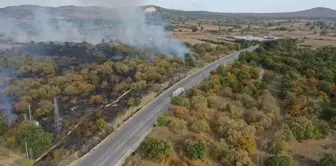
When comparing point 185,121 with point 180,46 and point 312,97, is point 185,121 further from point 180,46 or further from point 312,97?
point 180,46

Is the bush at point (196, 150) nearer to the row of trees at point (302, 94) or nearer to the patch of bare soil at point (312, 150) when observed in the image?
the row of trees at point (302, 94)

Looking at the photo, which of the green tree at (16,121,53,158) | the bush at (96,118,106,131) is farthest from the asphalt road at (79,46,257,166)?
the green tree at (16,121,53,158)

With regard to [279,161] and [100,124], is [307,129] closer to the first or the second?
[279,161]

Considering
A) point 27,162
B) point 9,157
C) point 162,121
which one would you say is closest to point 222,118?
point 162,121

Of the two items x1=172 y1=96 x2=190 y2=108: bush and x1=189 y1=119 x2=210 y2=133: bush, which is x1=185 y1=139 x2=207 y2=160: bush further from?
x1=172 y1=96 x2=190 y2=108: bush

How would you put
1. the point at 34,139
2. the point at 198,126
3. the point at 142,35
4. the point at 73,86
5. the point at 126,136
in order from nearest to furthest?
the point at 34,139
the point at 126,136
the point at 198,126
the point at 73,86
the point at 142,35

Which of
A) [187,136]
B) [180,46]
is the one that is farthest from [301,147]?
[180,46]

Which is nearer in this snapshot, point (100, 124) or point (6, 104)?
point (100, 124)
